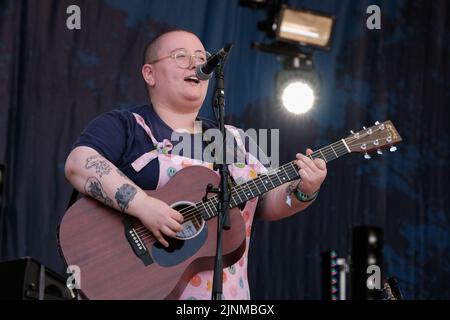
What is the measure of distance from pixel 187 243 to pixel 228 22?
314cm

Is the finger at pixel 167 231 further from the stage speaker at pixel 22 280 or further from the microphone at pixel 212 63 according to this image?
the stage speaker at pixel 22 280

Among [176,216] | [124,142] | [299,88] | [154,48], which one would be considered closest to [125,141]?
[124,142]

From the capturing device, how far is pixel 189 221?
9.52ft

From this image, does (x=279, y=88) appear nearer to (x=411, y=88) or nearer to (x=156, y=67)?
(x=411, y=88)

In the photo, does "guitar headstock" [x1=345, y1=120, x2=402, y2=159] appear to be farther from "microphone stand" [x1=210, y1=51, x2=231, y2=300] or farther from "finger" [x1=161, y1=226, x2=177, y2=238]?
"finger" [x1=161, y1=226, x2=177, y2=238]

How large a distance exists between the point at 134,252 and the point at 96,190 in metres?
0.28

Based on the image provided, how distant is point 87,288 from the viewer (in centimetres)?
276

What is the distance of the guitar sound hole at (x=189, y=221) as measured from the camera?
9.41 ft

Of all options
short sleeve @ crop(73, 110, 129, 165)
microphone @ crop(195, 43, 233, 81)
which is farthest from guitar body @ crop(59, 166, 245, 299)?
microphone @ crop(195, 43, 233, 81)

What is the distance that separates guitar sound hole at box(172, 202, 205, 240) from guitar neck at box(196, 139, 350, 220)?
0.02 m

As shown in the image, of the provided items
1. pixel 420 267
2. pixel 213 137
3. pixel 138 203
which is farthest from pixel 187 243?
pixel 420 267
